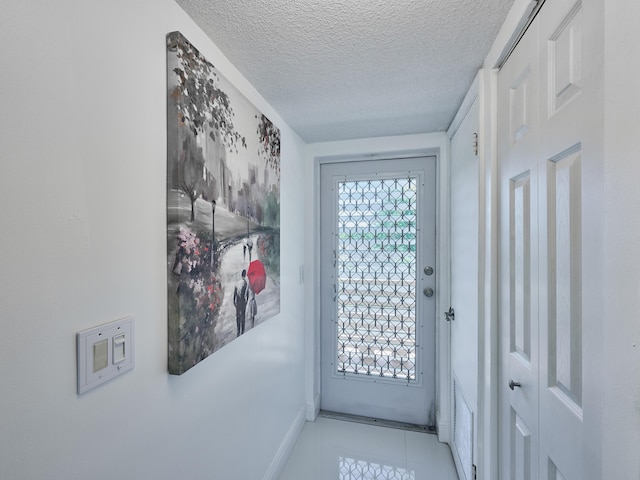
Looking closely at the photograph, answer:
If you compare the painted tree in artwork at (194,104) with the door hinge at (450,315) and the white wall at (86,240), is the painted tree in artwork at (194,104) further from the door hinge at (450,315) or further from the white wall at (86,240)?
the door hinge at (450,315)

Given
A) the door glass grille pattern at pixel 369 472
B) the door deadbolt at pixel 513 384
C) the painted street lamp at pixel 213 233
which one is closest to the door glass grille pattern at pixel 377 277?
the door glass grille pattern at pixel 369 472

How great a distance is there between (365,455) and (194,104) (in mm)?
2179

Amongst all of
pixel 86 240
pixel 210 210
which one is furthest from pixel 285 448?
pixel 86 240

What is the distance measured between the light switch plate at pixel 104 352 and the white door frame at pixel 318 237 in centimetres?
157

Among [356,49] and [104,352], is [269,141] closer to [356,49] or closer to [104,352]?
[356,49]

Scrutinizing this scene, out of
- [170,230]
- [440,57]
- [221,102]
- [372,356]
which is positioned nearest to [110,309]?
[170,230]

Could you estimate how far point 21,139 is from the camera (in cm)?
57

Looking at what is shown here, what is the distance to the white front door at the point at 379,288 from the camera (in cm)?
221

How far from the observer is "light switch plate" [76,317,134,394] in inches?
26.6

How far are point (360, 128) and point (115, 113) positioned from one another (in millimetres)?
1542

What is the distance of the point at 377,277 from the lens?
89.2 inches

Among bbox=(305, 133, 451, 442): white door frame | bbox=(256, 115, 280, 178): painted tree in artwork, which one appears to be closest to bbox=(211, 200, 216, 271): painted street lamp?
bbox=(256, 115, 280, 178): painted tree in artwork

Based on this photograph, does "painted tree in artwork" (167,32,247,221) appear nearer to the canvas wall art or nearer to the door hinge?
the canvas wall art

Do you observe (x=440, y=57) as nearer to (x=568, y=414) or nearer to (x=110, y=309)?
(x=568, y=414)
